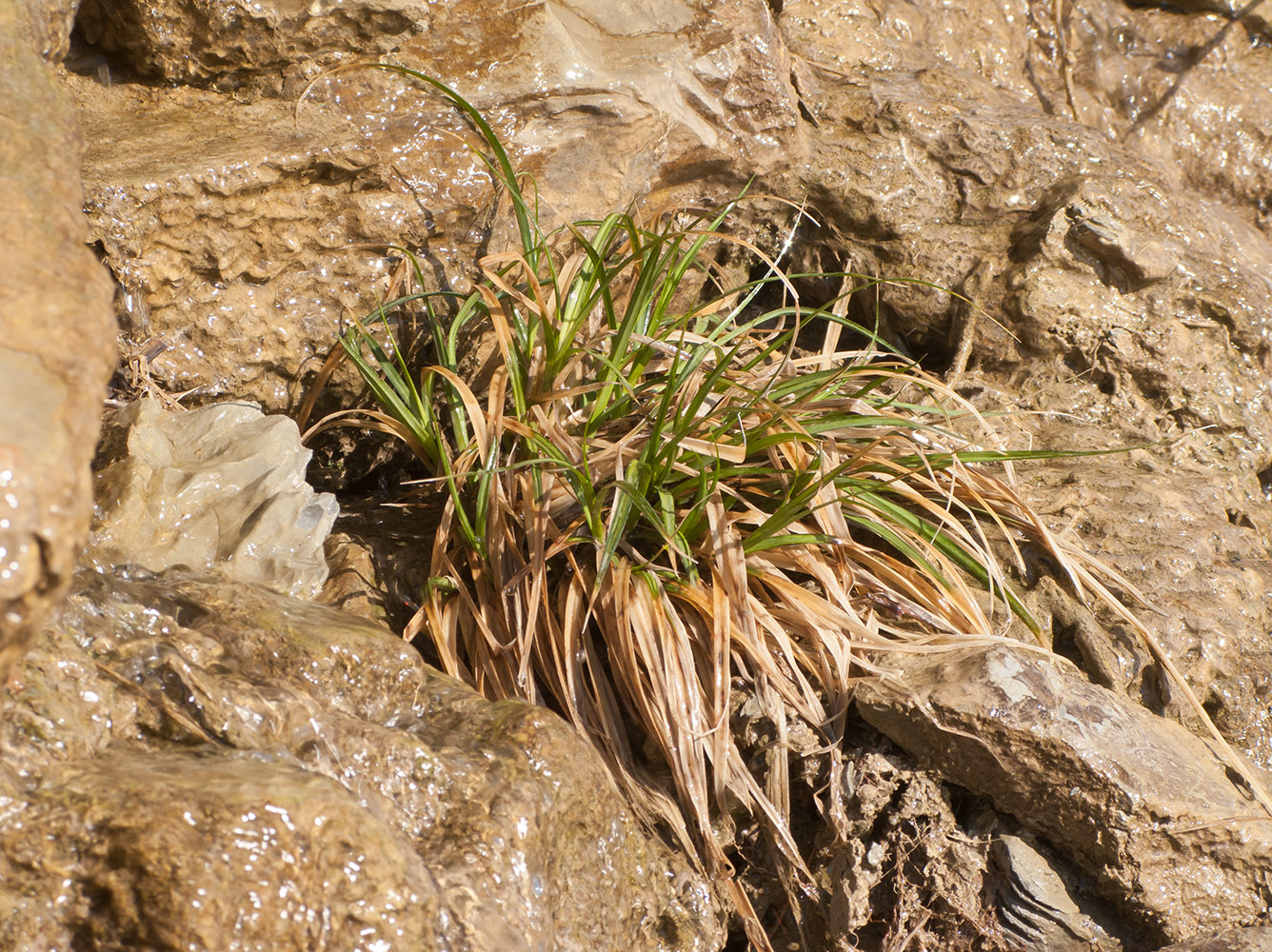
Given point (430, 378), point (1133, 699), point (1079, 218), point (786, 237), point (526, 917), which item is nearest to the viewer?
point (526, 917)

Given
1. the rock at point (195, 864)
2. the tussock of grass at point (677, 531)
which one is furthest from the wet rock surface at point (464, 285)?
the tussock of grass at point (677, 531)

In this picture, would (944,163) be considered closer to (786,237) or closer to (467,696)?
(786,237)

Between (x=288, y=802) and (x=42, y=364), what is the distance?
0.70 metres

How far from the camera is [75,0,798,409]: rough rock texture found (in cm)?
275

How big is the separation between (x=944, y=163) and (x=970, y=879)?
8.25 ft

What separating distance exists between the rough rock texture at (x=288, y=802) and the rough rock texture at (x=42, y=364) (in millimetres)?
383

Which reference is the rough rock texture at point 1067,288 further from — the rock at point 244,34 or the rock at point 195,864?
the rock at point 195,864

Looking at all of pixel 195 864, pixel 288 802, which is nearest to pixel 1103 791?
pixel 288 802

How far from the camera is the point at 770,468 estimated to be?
8.66 ft

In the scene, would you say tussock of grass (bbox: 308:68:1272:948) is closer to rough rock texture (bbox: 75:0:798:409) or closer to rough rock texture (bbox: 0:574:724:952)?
rough rock texture (bbox: 75:0:798:409)

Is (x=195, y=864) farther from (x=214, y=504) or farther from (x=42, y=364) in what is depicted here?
(x=214, y=504)

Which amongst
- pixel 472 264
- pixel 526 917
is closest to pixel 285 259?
pixel 472 264

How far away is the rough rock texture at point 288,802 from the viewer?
1466 millimetres

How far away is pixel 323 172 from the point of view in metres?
2.90
